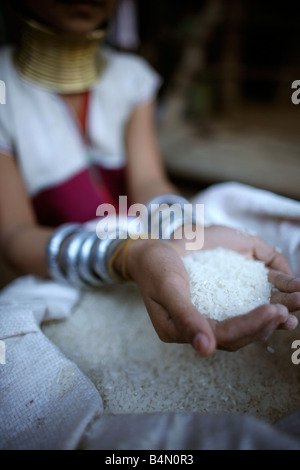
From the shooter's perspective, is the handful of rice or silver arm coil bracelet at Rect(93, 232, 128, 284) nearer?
the handful of rice

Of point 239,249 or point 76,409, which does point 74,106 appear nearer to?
point 239,249

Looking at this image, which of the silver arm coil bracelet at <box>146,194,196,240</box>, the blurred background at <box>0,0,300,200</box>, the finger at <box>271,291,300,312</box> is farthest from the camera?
the blurred background at <box>0,0,300,200</box>

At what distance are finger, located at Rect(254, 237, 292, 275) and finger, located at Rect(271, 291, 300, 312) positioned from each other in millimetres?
108

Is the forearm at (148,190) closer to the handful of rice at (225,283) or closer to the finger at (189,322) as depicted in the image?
the handful of rice at (225,283)

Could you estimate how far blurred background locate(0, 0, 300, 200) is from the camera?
5.94 ft

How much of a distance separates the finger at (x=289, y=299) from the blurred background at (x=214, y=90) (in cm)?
104

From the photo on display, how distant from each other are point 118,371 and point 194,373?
0.15 m

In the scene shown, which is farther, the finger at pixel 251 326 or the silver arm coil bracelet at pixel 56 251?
the silver arm coil bracelet at pixel 56 251

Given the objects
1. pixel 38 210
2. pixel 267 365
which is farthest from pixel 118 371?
pixel 38 210

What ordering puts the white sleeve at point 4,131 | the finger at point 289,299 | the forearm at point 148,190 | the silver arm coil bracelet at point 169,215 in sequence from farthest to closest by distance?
the forearm at point 148,190
the white sleeve at point 4,131
the silver arm coil bracelet at point 169,215
the finger at point 289,299

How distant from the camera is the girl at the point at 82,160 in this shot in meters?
0.64

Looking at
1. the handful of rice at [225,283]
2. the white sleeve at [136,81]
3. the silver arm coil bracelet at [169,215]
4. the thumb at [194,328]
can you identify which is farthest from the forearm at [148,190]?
the thumb at [194,328]

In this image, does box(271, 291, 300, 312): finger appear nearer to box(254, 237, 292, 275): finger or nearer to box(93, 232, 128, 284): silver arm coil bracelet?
box(254, 237, 292, 275): finger

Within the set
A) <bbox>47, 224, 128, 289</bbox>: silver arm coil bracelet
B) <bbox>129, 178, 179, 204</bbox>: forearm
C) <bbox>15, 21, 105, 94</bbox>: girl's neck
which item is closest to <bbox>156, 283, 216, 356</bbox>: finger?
<bbox>47, 224, 128, 289</bbox>: silver arm coil bracelet
